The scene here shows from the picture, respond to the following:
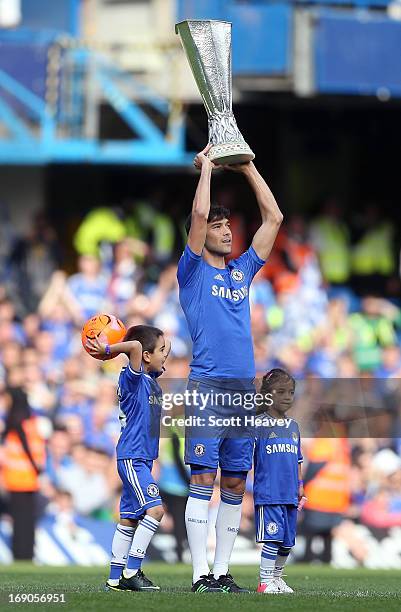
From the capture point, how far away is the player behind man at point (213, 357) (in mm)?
8875

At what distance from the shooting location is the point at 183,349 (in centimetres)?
1648

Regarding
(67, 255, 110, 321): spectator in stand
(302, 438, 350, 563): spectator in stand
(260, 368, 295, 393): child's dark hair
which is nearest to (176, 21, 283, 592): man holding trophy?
(260, 368, 295, 393): child's dark hair

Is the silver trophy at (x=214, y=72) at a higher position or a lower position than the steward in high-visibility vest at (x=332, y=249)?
higher

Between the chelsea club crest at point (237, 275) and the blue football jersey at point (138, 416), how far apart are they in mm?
873

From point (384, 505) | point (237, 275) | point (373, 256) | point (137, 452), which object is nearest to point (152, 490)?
point (137, 452)

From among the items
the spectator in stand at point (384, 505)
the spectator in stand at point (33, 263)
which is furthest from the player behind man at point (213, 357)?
the spectator in stand at point (33, 263)

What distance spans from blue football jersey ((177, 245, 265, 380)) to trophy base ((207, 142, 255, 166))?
2.05 ft

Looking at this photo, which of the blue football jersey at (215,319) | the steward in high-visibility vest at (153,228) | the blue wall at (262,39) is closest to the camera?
the blue football jersey at (215,319)

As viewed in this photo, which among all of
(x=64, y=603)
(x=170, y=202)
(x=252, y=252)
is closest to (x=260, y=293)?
(x=170, y=202)

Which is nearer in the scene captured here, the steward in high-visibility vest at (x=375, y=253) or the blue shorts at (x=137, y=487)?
the blue shorts at (x=137, y=487)

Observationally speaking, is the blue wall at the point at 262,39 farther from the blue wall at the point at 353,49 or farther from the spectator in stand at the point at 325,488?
the spectator in stand at the point at 325,488

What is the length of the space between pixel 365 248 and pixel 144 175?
3553mm

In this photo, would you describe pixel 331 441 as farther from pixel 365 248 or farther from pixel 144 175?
pixel 144 175

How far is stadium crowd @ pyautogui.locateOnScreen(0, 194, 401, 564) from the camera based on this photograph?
588 inches
